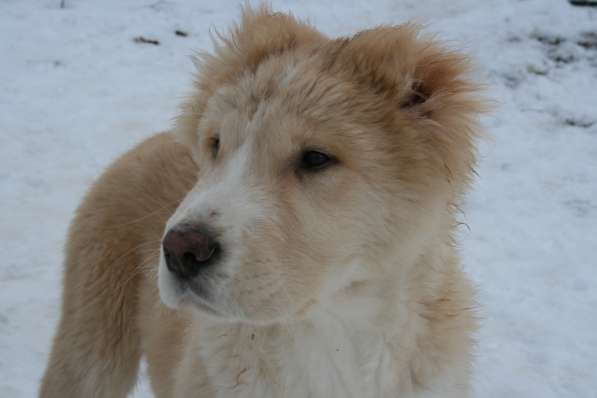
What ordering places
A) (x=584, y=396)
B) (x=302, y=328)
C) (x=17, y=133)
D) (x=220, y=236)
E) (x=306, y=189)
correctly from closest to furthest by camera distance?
(x=220, y=236)
(x=306, y=189)
(x=302, y=328)
(x=584, y=396)
(x=17, y=133)

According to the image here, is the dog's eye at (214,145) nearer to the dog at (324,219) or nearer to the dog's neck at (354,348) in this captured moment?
the dog at (324,219)

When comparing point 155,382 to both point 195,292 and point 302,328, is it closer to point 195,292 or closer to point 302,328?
point 302,328

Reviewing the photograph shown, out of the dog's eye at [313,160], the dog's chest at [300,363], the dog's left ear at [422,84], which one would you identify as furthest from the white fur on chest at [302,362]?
the dog's left ear at [422,84]

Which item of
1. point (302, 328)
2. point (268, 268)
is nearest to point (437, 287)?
point (302, 328)

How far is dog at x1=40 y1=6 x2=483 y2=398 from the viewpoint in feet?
7.78

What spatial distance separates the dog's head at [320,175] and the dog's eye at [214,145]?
0.4 inches

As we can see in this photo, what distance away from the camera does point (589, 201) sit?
20.1 feet

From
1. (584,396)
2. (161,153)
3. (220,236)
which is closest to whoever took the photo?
(220,236)

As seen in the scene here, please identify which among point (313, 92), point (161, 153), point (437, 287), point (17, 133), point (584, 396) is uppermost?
point (313, 92)

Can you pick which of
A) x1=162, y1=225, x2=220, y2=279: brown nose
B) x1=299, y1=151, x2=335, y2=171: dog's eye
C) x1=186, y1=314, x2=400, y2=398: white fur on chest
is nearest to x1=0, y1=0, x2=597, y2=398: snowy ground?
x1=299, y1=151, x2=335, y2=171: dog's eye

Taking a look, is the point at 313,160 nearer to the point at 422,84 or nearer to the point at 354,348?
the point at 422,84

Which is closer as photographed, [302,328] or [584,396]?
[302,328]

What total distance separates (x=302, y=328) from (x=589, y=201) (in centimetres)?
411

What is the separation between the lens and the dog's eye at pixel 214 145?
284 centimetres
